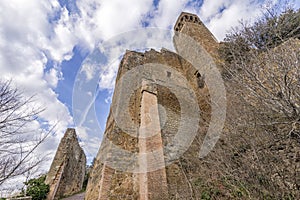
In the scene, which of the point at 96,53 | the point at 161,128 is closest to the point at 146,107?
the point at 161,128

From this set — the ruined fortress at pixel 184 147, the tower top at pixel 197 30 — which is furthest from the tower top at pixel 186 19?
the ruined fortress at pixel 184 147

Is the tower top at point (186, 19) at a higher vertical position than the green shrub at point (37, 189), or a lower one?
higher

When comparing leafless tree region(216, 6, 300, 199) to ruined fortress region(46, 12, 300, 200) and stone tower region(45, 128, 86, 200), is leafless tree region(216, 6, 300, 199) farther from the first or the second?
stone tower region(45, 128, 86, 200)

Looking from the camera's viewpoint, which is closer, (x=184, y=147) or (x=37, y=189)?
(x=184, y=147)

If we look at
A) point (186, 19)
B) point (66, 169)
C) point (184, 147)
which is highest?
point (186, 19)

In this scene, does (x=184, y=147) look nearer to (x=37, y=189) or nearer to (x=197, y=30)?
(x=37, y=189)

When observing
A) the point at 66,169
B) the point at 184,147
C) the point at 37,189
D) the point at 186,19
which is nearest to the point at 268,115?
the point at 184,147

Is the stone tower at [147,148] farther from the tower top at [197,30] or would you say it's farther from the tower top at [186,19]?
the tower top at [186,19]

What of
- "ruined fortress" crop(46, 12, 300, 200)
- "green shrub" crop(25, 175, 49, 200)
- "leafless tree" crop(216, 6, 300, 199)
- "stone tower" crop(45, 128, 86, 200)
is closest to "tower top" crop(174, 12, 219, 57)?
"ruined fortress" crop(46, 12, 300, 200)

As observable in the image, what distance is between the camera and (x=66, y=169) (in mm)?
11812

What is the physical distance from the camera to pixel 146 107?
6.66m

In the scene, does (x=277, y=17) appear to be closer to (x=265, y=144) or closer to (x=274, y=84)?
(x=274, y=84)

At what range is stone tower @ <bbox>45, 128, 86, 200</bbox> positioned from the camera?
10.5m

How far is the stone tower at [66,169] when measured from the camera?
1054 centimetres
